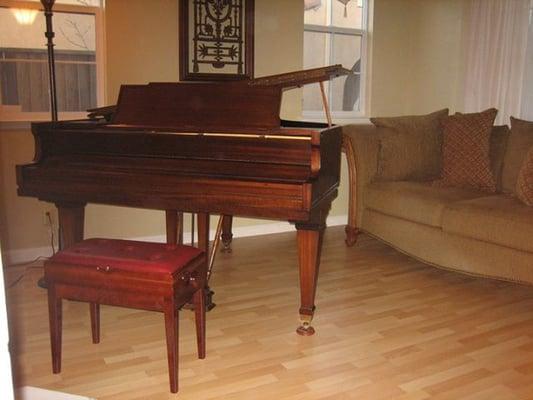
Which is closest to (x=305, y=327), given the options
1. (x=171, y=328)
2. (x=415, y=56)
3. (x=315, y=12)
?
(x=171, y=328)

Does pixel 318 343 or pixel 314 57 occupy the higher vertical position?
pixel 314 57

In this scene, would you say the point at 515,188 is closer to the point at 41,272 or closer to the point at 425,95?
the point at 425,95

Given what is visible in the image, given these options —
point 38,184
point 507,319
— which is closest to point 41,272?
point 38,184

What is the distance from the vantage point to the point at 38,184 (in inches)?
113

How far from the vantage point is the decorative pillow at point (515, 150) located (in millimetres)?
3719

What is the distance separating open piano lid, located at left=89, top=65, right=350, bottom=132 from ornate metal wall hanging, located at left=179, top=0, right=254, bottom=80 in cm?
121

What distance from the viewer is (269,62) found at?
4391 millimetres

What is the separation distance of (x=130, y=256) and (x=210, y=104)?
1.00 meters

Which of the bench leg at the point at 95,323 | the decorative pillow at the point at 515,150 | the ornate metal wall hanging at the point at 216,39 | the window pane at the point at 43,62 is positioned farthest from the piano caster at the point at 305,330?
the window pane at the point at 43,62

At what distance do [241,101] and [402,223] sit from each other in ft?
5.37

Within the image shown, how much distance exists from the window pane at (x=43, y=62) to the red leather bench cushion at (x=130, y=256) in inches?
72.8

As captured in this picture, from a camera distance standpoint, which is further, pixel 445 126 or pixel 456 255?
pixel 445 126

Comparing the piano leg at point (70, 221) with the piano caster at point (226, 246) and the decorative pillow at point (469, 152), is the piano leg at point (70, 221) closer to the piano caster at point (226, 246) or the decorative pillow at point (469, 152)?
the piano caster at point (226, 246)

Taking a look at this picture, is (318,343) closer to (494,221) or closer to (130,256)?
(130,256)
